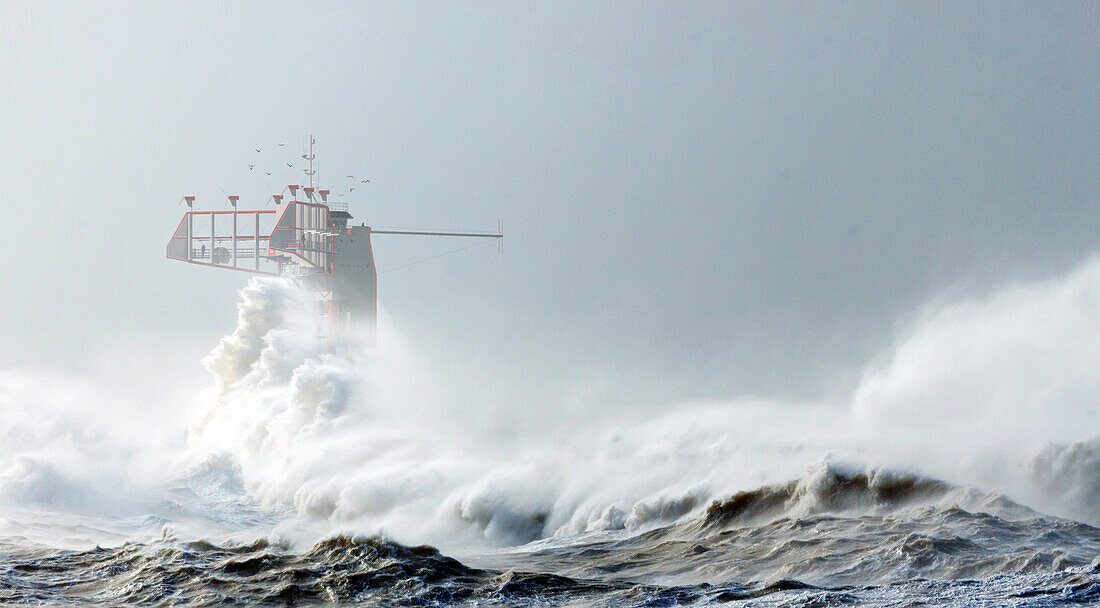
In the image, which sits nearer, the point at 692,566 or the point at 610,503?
the point at 692,566

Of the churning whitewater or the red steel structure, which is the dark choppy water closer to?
the churning whitewater

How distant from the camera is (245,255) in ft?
138

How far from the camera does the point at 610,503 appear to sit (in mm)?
20812

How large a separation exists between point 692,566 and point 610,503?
6443 mm

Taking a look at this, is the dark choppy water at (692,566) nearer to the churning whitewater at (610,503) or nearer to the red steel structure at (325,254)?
the churning whitewater at (610,503)

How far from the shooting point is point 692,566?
14422 mm

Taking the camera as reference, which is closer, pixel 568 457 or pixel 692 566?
pixel 692 566

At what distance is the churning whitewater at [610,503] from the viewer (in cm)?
1259

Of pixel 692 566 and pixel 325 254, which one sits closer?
pixel 692 566

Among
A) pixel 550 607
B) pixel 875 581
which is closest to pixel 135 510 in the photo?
pixel 550 607

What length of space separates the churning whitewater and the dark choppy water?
2.3 inches

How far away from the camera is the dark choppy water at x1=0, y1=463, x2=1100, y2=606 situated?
1172 cm

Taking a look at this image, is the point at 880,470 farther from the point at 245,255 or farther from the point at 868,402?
the point at 245,255

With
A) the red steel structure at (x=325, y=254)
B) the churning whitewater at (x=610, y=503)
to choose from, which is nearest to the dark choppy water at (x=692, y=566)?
the churning whitewater at (x=610, y=503)
